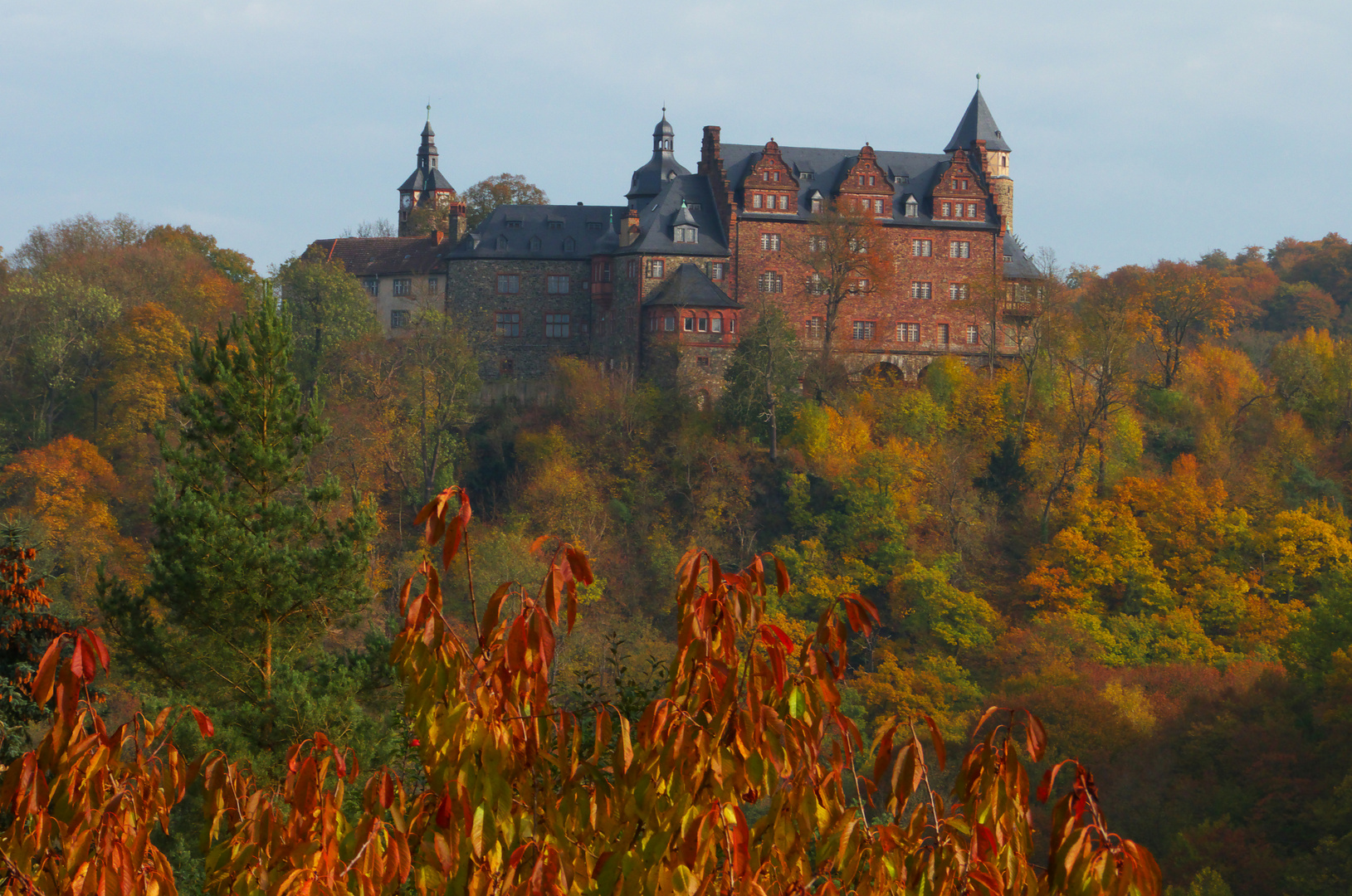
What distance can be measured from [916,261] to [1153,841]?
98.7ft

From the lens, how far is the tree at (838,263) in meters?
60.2

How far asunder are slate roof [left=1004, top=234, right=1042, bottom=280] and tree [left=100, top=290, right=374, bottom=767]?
1721 inches

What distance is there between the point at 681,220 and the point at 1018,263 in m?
14.1

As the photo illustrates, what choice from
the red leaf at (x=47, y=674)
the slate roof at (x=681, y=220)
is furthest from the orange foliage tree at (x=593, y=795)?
the slate roof at (x=681, y=220)

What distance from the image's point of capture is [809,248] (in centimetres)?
6106

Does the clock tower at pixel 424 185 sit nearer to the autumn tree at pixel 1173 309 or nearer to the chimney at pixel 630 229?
the chimney at pixel 630 229

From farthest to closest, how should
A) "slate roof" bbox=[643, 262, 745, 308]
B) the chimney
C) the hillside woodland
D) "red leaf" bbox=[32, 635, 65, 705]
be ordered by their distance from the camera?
the chimney → "slate roof" bbox=[643, 262, 745, 308] → the hillside woodland → "red leaf" bbox=[32, 635, 65, 705]

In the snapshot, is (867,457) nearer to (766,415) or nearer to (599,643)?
(766,415)

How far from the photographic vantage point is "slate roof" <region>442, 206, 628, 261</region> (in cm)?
6284

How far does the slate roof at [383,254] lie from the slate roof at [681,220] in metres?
9.63

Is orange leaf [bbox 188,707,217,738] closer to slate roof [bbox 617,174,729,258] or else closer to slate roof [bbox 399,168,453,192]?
slate roof [bbox 617,174,729,258]

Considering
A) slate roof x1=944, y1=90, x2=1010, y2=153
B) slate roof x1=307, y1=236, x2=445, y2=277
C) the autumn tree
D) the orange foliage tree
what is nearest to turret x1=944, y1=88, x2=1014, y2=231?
slate roof x1=944, y1=90, x2=1010, y2=153

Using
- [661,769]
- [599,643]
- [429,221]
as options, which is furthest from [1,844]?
[429,221]

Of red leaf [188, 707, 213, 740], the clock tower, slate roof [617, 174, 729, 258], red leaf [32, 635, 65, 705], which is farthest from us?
the clock tower
